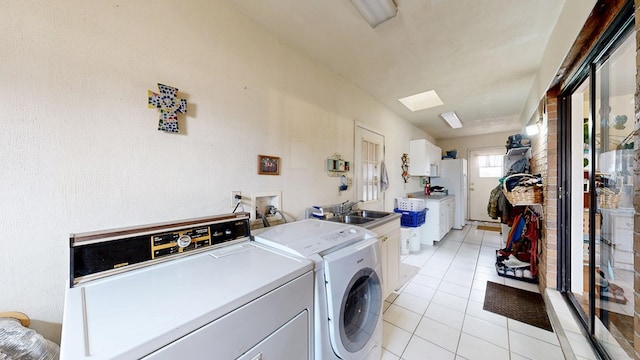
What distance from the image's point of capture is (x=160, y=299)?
69 cm

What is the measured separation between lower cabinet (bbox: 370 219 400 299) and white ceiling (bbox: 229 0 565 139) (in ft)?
5.42

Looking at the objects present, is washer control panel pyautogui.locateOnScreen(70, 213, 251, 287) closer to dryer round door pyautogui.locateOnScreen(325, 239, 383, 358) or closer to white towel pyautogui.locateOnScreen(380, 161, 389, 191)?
dryer round door pyautogui.locateOnScreen(325, 239, 383, 358)

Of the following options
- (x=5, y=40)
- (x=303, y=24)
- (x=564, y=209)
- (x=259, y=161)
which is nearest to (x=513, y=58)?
(x=564, y=209)

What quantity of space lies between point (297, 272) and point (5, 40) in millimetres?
1484

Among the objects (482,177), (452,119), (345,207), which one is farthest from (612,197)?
(482,177)

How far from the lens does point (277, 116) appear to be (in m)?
1.79

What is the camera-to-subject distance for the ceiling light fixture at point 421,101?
3.34 m

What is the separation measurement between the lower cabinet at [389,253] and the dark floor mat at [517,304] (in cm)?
92

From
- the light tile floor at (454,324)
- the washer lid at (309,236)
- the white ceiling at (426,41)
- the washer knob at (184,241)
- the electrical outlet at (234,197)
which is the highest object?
the white ceiling at (426,41)

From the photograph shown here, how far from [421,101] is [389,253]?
2697mm

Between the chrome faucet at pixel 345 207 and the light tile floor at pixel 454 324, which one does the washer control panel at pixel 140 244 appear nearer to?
the chrome faucet at pixel 345 207

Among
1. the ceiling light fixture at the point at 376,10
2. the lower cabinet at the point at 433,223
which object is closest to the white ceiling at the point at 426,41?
the ceiling light fixture at the point at 376,10

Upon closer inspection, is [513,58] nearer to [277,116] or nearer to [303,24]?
[303,24]

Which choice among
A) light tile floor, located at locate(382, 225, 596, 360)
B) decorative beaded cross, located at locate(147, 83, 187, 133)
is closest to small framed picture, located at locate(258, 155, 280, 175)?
decorative beaded cross, located at locate(147, 83, 187, 133)
